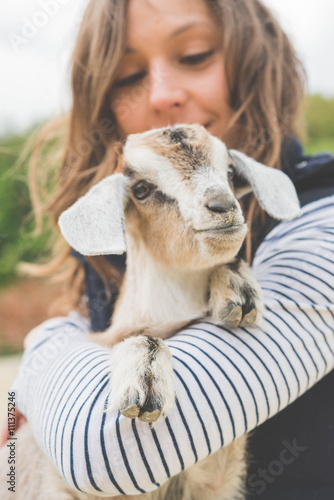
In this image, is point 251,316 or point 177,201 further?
point 177,201

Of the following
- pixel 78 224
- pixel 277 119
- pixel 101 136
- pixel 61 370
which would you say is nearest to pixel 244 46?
pixel 277 119

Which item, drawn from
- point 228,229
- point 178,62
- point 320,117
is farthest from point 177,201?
point 320,117

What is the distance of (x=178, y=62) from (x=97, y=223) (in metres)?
1.04

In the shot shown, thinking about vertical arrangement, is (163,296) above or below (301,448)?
above

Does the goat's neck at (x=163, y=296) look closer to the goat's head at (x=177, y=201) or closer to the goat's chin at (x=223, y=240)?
the goat's head at (x=177, y=201)

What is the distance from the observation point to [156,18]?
2.06m

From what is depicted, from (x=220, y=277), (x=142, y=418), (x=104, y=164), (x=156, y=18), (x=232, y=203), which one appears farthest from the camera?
(x=104, y=164)

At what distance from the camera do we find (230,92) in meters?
2.14

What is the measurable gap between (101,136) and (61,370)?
4.73 feet

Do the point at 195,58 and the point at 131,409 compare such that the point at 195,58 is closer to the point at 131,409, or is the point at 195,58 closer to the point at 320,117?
the point at 131,409

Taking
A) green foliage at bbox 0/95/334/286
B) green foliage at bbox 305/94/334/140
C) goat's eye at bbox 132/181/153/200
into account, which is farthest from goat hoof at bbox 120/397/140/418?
green foliage at bbox 305/94/334/140

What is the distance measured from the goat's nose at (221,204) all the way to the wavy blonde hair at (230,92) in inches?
20.3

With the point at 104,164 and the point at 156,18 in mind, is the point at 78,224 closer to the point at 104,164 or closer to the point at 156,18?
the point at 104,164

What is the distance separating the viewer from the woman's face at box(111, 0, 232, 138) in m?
2.02
